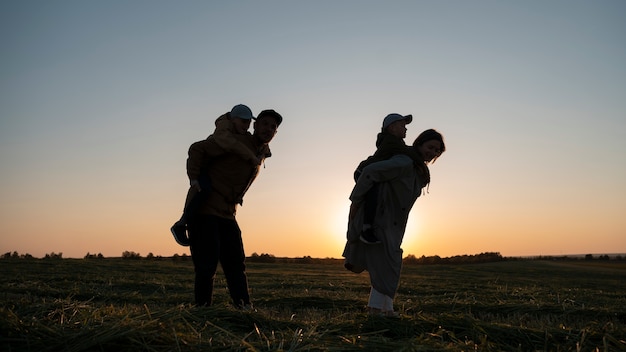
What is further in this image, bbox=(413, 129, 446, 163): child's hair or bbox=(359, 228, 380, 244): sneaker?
bbox=(413, 129, 446, 163): child's hair

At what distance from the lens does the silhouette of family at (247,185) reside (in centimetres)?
471

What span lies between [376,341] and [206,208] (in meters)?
2.77

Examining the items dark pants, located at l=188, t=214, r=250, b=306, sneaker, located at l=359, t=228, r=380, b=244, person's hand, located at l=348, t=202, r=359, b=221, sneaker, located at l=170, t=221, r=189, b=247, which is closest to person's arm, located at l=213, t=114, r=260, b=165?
dark pants, located at l=188, t=214, r=250, b=306

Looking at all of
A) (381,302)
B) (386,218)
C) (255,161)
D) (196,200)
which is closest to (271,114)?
(255,161)

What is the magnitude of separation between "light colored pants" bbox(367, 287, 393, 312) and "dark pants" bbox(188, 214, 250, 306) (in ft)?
4.07

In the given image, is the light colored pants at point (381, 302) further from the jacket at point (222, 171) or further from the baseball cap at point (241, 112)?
the baseball cap at point (241, 112)

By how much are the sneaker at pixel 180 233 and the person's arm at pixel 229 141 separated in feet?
2.71

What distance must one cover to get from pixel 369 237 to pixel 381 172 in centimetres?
60

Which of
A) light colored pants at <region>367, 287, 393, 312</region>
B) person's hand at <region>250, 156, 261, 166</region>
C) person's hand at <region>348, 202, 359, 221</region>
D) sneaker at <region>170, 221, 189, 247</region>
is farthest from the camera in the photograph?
person's hand at <region>250, 156, 261, 166</region>

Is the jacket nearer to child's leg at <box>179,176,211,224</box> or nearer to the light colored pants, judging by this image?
child's leg at <box>179,176,211,224</box>

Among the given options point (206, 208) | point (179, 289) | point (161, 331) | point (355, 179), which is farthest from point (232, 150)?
point (179, 289)

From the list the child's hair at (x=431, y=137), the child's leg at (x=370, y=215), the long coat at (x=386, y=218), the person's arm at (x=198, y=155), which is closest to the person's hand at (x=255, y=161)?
the person's arm at (x=198, y=155)

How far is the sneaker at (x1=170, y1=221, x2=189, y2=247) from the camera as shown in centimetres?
477

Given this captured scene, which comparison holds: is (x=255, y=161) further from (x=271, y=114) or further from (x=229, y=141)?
(x=271, y=114)
